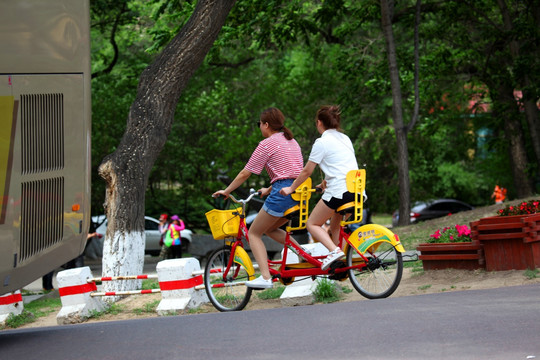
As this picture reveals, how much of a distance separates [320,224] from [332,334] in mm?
→ 2160

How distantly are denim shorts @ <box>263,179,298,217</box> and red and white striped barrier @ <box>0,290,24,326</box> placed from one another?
542 cm

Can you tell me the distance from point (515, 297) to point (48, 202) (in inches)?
181

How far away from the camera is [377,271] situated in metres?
8.82

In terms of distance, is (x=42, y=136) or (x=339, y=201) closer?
(x=42, y=136)

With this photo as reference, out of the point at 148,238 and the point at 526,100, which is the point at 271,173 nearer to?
the point at 526,100

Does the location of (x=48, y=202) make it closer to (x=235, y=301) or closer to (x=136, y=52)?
(x=235, y=301)

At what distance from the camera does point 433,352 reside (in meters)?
6.02

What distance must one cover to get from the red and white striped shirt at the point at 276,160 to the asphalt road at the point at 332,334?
146cm

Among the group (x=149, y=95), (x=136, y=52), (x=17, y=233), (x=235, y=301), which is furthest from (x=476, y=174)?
(x=17, y=233)

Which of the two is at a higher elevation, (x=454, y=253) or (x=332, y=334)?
(x=454, y=253)

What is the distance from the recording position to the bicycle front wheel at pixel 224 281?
31.5ft

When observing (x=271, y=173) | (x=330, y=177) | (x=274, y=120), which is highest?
(x=274, y=120)

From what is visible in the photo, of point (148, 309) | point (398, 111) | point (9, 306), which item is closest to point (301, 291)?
Answer: point (148, 309)

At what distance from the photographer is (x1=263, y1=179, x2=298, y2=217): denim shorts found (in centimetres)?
898
